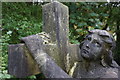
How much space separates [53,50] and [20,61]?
373 mm

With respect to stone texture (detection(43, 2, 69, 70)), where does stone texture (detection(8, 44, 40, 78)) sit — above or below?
below

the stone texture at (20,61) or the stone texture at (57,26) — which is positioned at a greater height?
the stone texture at (57,26)

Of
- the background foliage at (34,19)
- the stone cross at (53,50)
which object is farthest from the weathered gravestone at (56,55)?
the background foliage at (34,19)

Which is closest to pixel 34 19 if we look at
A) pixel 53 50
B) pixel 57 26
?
pixel 57 26

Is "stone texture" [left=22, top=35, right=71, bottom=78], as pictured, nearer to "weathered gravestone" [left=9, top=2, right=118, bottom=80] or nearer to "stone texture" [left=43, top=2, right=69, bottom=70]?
"weathered gravestone" [left=9, top=2, right=118, bottom=80]

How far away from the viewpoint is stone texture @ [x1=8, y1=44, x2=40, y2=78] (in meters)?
2.64

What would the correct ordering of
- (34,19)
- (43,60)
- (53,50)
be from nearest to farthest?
1. (43,60)
2. (53,50)
3. (34,19)

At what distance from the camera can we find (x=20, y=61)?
2648 mm

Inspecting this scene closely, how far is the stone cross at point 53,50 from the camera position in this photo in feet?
8.67

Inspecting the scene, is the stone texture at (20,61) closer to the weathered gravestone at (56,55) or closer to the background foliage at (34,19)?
the weathered gravestone at (56,55)

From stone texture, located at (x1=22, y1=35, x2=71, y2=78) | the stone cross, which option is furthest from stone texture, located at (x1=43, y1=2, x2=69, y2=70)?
stone texture, located at (x1=22, y1=35, x2=71, y2=78)

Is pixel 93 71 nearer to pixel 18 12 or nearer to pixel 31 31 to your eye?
pixel 31 31

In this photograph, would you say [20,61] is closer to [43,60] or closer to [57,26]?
[43,60]

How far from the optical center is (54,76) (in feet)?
8.22
